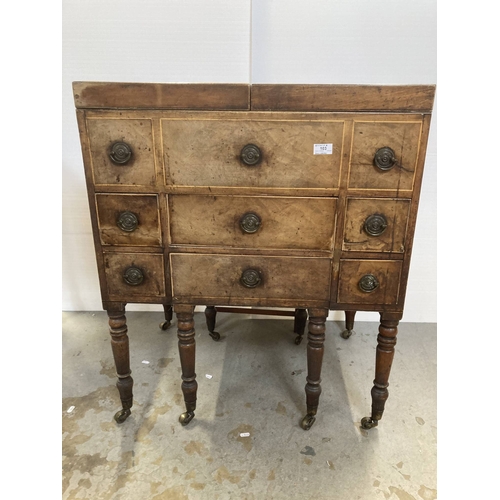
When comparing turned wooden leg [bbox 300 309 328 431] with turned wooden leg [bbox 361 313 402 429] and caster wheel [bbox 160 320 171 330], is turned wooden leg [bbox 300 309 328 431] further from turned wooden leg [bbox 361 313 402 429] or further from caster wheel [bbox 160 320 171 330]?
caster wheel [bbox 160 320 171 330]

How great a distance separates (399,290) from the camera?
4.93 feet

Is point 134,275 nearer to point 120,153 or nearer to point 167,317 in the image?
point 120,153

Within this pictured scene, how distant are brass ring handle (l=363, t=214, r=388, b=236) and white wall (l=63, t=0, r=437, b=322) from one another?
1100mm

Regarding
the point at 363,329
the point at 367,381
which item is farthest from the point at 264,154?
the point at 363,329

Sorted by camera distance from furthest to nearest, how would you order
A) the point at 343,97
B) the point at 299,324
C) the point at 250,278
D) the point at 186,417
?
1. the point at 299,324
2. the point at 186,417
3. the point at 250,278
4. the point at 343,97

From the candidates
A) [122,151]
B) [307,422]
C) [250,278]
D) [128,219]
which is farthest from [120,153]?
[307,422]

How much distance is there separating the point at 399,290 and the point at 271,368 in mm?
936

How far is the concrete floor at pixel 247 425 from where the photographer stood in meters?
1.50

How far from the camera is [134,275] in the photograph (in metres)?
1.53

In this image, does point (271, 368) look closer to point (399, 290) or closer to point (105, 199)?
point (399, 290)

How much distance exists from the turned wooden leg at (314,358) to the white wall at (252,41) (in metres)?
1.32

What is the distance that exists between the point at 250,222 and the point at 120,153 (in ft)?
1.71

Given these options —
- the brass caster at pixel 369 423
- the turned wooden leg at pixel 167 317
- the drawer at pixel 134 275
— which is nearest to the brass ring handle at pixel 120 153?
the drawer at pixel 134 275

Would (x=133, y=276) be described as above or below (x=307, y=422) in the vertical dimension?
above
